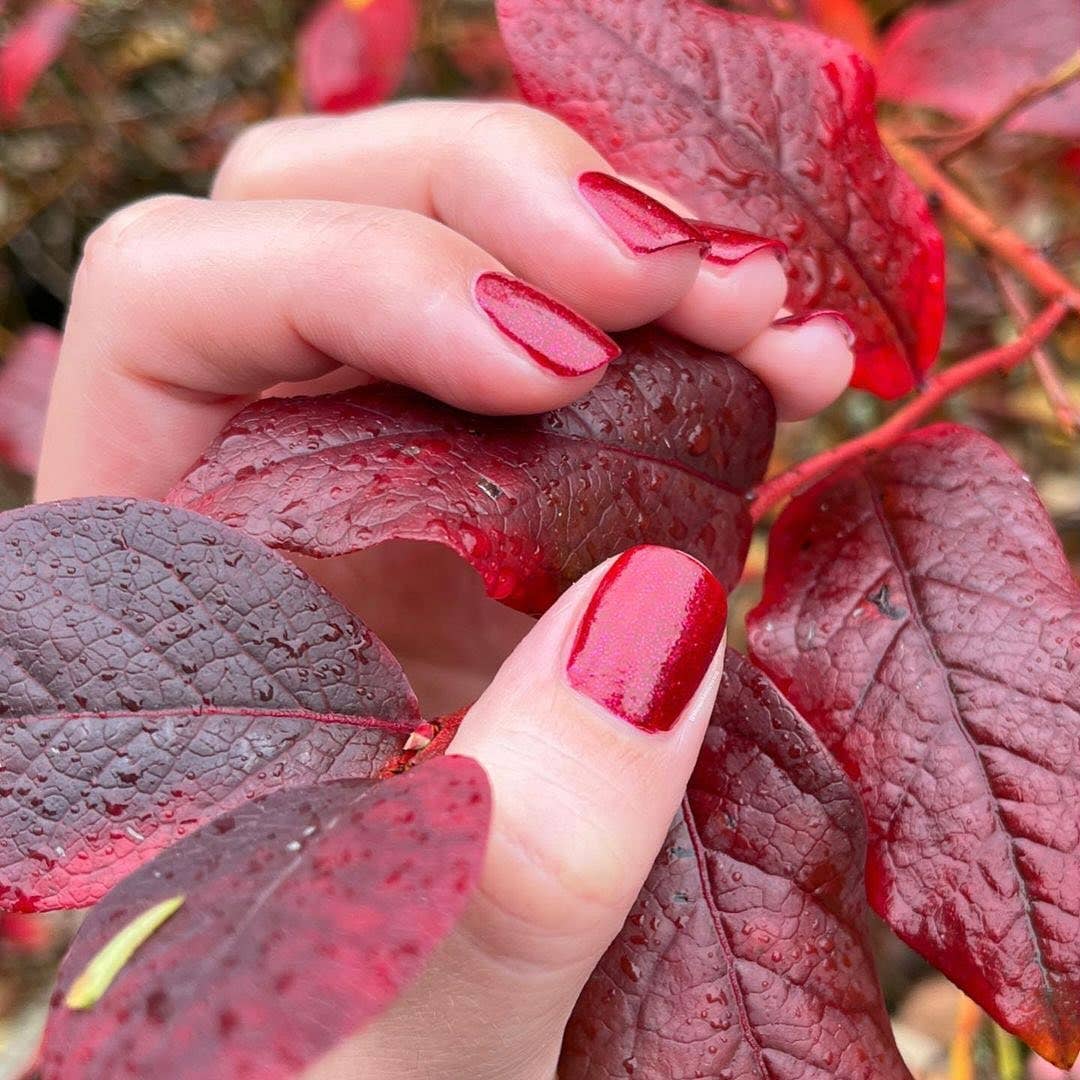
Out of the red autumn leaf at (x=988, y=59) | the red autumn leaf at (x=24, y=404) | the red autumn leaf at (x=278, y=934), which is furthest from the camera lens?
the red autumn leaf at (x=24, y=404)

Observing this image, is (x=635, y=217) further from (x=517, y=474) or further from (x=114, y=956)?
(x=114, y=956)

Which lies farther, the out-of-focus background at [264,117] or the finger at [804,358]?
the out-of-focus background at [264,117]

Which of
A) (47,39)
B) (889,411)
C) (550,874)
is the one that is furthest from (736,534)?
(47,39)

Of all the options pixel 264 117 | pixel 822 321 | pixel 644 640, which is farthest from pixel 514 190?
pixel 264 117

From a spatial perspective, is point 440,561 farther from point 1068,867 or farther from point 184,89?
point 184,89

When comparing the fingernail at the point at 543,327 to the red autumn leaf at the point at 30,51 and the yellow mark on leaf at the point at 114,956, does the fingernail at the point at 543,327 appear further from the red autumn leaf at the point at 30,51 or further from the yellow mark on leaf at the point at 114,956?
the red autumn leaf at the point at 30,51

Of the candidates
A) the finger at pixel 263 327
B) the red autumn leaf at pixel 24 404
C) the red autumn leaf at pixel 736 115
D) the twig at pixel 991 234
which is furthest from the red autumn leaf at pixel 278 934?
the red autumn leaf at pixel 24 404
